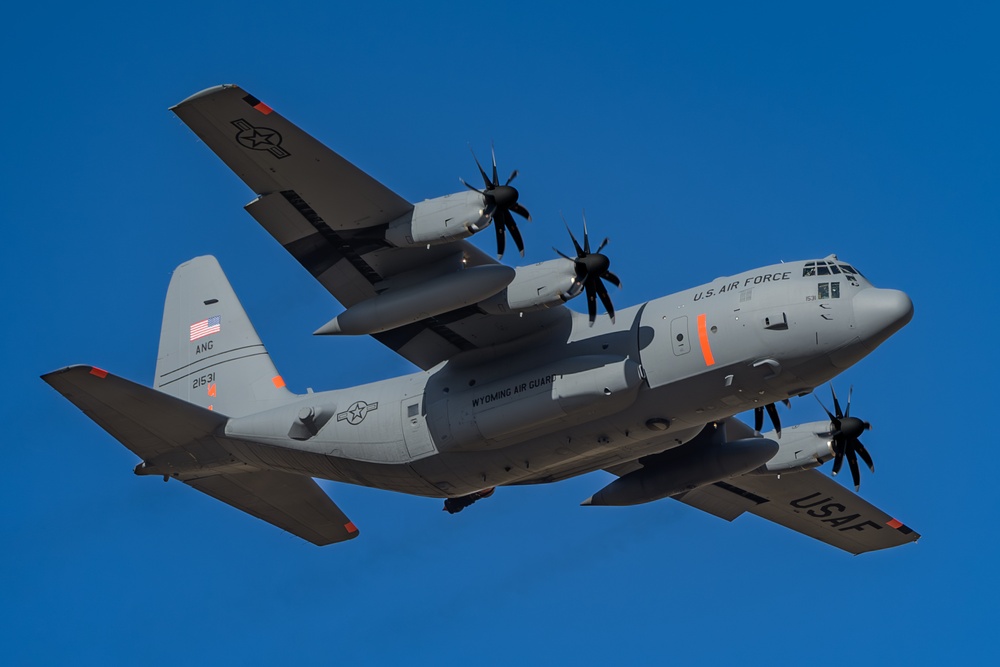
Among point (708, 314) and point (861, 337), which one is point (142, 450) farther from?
point (861, 337)

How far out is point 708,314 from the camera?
77.4 ft

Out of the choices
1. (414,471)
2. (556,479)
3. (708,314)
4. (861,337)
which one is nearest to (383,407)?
(414,471)

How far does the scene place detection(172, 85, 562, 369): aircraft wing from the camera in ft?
74.5

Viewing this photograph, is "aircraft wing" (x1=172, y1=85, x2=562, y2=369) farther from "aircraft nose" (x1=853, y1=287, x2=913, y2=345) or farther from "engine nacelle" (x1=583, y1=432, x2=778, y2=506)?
"aircraft nose" (x1=853, y1=287, x2=913, y2=345)

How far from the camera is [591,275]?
23328 mm

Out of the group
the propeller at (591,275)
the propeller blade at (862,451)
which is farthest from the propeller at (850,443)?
the propeller at (591,275)

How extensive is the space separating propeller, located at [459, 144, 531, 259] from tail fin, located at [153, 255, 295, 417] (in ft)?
21.5

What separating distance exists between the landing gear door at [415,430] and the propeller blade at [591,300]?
12.3 feet

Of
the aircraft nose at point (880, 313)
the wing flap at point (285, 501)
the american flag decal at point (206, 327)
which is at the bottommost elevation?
the wing flap at point (285, 501)

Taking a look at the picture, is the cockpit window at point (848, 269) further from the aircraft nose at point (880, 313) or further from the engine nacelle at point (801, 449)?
the engine nacelle at point (801, 449)

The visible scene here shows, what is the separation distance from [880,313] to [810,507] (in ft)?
30.8

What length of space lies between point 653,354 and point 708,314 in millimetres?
1155

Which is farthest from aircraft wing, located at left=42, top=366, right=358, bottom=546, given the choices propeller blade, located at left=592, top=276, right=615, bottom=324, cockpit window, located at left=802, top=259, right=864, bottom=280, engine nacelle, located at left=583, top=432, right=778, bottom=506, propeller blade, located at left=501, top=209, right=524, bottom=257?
cockpit window, located at left=802, top=259, right=864, bottom=280

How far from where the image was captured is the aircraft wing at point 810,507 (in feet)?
100
